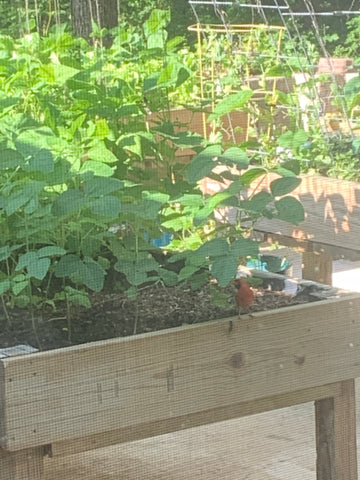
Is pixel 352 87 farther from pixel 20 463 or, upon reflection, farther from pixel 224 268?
pixel 20 463

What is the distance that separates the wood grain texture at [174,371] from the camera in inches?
45.9

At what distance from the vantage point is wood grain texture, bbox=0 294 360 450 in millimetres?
1166

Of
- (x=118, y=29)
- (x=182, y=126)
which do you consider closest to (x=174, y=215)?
(x=182, y=126)

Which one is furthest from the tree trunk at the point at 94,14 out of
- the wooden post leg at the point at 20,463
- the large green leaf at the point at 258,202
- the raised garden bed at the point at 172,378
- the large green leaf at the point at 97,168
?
the wooden post leg at the point at 20,463

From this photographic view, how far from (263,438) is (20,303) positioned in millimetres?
358

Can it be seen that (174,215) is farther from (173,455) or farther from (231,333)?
(173,455)

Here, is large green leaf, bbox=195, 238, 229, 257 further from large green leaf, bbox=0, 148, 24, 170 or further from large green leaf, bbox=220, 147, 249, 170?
large green leaf, bbox=0, 148, 24, 170

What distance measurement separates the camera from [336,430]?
136 centimetres

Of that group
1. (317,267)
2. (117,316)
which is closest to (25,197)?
(117,316)

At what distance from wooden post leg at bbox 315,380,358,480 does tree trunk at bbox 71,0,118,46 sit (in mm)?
544

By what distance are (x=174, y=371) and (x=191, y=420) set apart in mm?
76

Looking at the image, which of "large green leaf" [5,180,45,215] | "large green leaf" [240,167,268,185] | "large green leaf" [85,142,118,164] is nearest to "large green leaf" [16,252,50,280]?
"large green leaf" [5,180,45,215]

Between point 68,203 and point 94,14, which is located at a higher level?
point 94,14

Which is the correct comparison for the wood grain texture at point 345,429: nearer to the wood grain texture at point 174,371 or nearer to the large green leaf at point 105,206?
the wood grain texture at point 174,371
